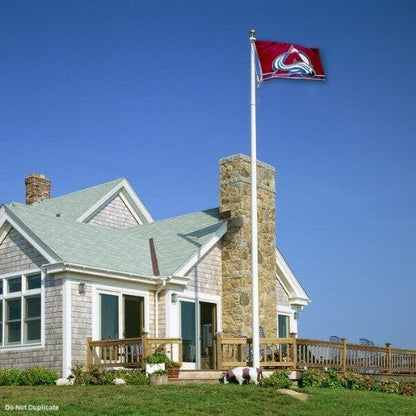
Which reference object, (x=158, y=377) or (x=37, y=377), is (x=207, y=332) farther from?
(x=37, y=377)

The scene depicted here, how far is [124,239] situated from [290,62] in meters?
8.07

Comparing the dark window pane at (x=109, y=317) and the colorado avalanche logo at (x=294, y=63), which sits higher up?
the colorado avalanche logo at (x=294, y=63)

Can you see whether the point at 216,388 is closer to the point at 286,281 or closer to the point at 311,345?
the point at 311,345

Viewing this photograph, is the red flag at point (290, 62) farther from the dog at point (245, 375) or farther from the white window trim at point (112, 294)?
the dog at point (245, 375)

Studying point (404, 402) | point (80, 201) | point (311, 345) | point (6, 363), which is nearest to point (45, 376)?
point (6, 363)

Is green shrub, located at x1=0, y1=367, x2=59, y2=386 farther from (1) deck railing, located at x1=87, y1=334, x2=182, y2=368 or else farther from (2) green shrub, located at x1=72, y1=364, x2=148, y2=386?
(1) deck railing, located at x1=87, y1=334, x2=182, y2=368

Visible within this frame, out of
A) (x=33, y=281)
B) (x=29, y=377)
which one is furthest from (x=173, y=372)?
(x=33, y=281)

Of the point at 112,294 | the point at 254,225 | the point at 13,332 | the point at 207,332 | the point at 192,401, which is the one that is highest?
the point at 254,225

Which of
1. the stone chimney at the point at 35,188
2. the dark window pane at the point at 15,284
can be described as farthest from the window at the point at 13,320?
the stone chimney at the point at 35,188

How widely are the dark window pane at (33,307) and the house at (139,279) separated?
0.09 feet

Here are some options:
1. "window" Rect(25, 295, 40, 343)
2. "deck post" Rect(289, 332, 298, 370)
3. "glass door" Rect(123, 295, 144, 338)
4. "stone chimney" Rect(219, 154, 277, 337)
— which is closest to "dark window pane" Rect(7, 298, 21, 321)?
"window" Rect(25, 295, 40, 343)

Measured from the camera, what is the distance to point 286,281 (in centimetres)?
2877

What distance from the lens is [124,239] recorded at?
26.1 meters

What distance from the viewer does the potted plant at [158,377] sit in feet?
64.3
